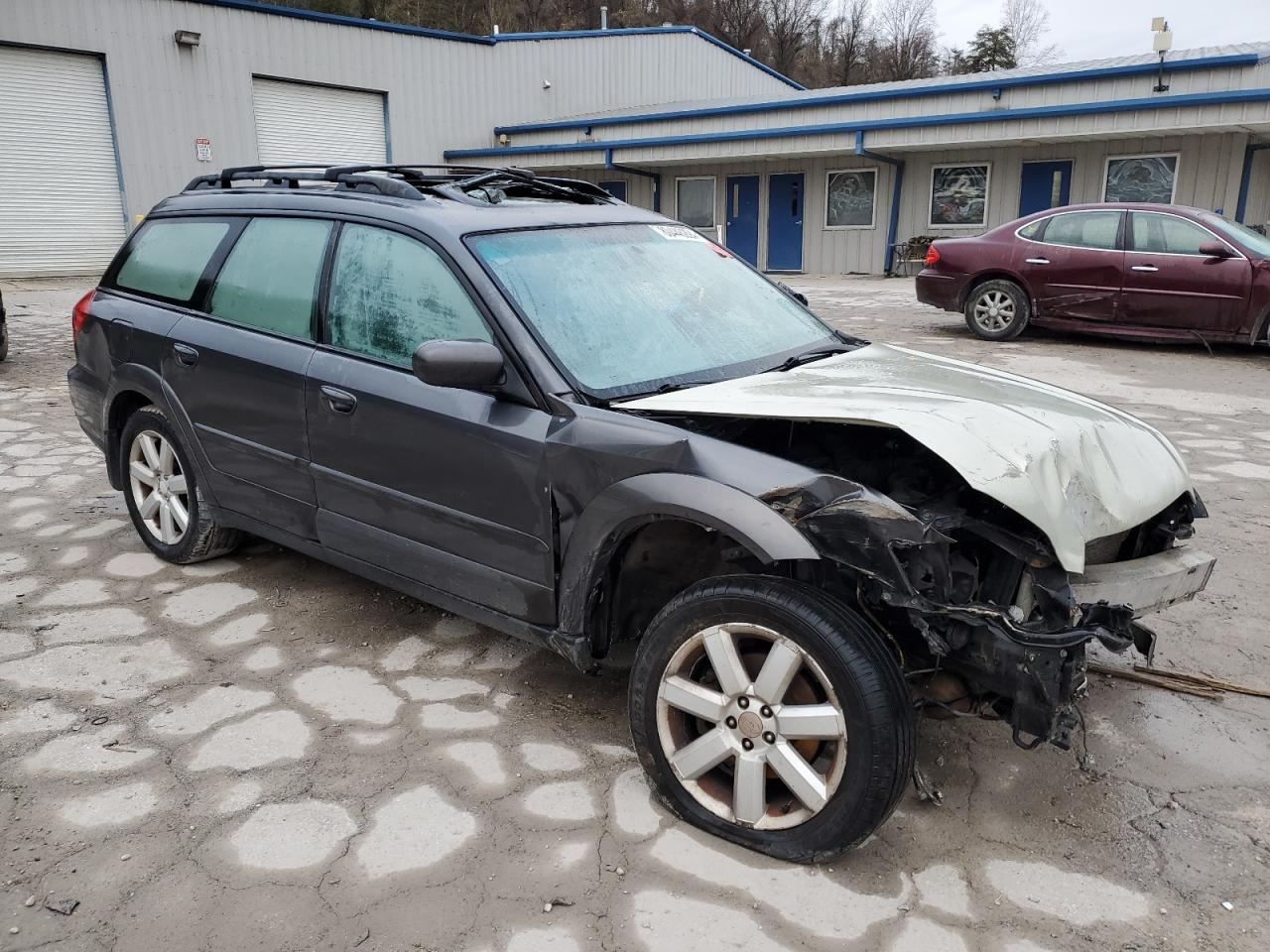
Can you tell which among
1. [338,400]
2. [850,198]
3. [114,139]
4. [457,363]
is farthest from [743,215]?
[457,363]

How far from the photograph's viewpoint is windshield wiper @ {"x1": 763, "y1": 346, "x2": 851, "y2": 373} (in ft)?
10.6

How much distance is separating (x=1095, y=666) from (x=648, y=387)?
1938mm

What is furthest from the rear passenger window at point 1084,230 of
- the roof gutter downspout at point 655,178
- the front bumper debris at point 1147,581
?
the roof gutter downspout at point 655,178

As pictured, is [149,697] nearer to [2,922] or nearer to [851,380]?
[2,922]

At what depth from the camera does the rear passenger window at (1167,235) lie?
9594mm

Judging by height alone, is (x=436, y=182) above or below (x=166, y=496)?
above

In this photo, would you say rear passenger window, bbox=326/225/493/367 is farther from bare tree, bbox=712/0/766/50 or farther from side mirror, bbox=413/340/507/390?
bare tree, bbox=712/0/766/50

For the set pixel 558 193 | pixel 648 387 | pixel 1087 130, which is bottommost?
pixel 648 387

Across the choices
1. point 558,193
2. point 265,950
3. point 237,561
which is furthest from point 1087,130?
point 265,950

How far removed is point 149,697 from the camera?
128 inches

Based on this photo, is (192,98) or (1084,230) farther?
(192,98)

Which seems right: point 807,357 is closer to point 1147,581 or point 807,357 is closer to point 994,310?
point 1147,581

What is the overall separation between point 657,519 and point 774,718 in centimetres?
60

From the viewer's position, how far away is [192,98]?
20531 mm
